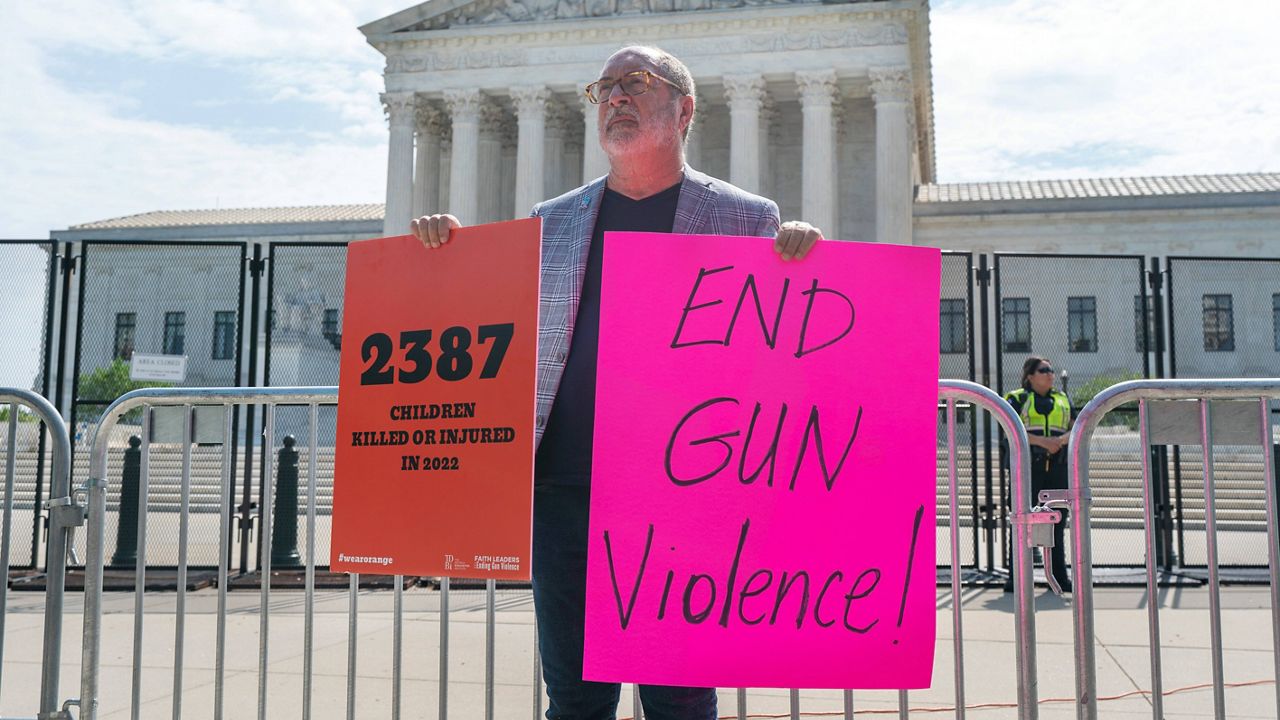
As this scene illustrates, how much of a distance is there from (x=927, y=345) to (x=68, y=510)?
11.0 feet

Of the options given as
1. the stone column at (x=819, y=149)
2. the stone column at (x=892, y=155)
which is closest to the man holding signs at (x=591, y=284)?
the stone column at (x=819, y=149)

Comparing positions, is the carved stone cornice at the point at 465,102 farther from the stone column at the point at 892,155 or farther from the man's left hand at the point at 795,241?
the man's left hand at the point at 795,241

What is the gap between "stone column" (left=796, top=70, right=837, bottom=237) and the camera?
39.5m

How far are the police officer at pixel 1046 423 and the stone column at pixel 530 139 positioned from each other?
112 ft

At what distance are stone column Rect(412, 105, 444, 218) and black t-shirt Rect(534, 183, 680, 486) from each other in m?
42.1

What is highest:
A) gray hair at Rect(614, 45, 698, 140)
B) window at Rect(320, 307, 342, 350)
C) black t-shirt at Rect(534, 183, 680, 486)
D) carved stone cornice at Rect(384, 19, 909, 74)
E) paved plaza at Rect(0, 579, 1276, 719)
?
carved stone cornice at Rect(384, 19, 909, 74)

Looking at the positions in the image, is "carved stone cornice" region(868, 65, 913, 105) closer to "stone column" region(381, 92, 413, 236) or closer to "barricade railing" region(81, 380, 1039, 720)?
"stone column" region(381, 92, 413, 236)

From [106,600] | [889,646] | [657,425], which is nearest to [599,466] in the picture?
[657,425]

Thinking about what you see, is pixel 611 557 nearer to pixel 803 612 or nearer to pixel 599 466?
pixel 599 466

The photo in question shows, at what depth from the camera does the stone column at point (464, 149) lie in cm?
4262

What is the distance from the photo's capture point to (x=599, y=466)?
258cm

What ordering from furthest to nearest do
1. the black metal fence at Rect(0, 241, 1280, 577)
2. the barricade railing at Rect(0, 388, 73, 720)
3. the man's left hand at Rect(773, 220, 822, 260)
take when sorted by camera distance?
the black metal fence at Rect(0, 241, 1280, 577), the barricade railing at Rect(0, 388, 73, 720), the man's left hand at Rect(773, 220, 822, 260)

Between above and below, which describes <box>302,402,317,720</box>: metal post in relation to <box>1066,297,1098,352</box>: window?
below

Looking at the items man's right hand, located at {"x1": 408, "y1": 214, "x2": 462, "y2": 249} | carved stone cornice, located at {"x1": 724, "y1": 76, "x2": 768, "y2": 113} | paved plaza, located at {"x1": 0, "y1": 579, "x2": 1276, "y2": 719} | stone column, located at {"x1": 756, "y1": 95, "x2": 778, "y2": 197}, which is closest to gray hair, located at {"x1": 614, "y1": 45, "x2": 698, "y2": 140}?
man's right hand, located at {"x1": 408, "y1": 214, "x2": 462, "y2": 249}
